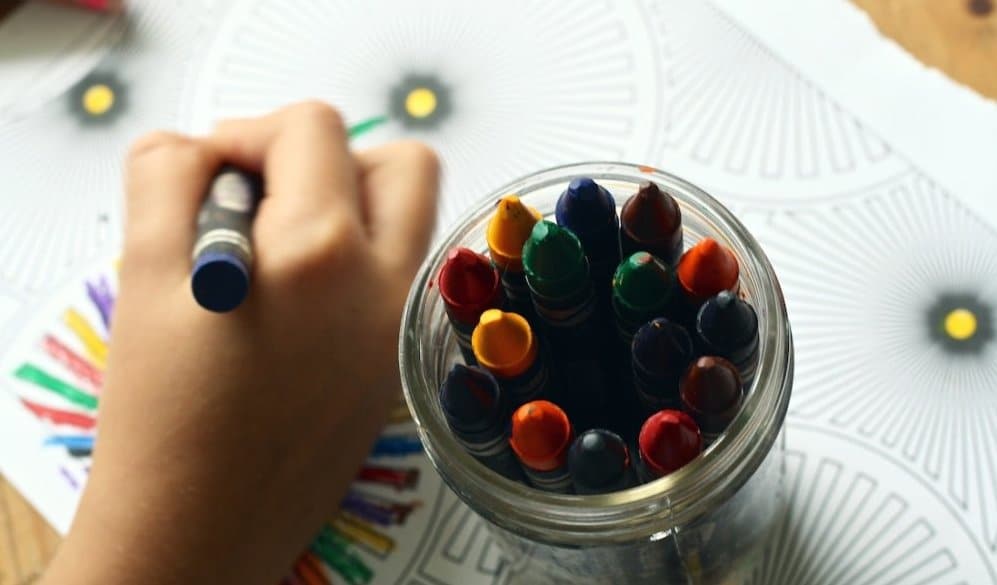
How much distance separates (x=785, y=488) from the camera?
44 cm

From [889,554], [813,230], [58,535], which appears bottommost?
[58,535]

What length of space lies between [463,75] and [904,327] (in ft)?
0.81

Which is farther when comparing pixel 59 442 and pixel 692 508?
pixel 59 442

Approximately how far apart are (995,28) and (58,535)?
0.48m

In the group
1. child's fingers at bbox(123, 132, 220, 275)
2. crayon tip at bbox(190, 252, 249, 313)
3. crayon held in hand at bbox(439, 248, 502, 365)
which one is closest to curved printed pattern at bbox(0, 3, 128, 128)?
child's fingers at bbox(123, 132, 220, 275)

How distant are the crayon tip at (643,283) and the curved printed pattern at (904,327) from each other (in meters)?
0.15

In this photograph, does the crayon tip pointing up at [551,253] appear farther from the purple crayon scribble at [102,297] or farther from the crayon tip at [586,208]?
the purple crayon scribble at [102,297]

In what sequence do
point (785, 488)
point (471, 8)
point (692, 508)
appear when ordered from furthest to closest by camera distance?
1. point (471, 8)
2. point (785, 488)
3. point (692, 508)

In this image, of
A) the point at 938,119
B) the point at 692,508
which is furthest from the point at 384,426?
the point at 938,119

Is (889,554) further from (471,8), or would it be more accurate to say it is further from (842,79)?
(471,8)

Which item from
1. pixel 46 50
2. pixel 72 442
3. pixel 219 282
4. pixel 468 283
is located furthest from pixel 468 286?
pixel 46 50

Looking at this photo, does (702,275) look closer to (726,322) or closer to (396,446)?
(726,322)

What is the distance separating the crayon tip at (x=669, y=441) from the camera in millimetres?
309

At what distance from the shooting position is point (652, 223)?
0.33m
